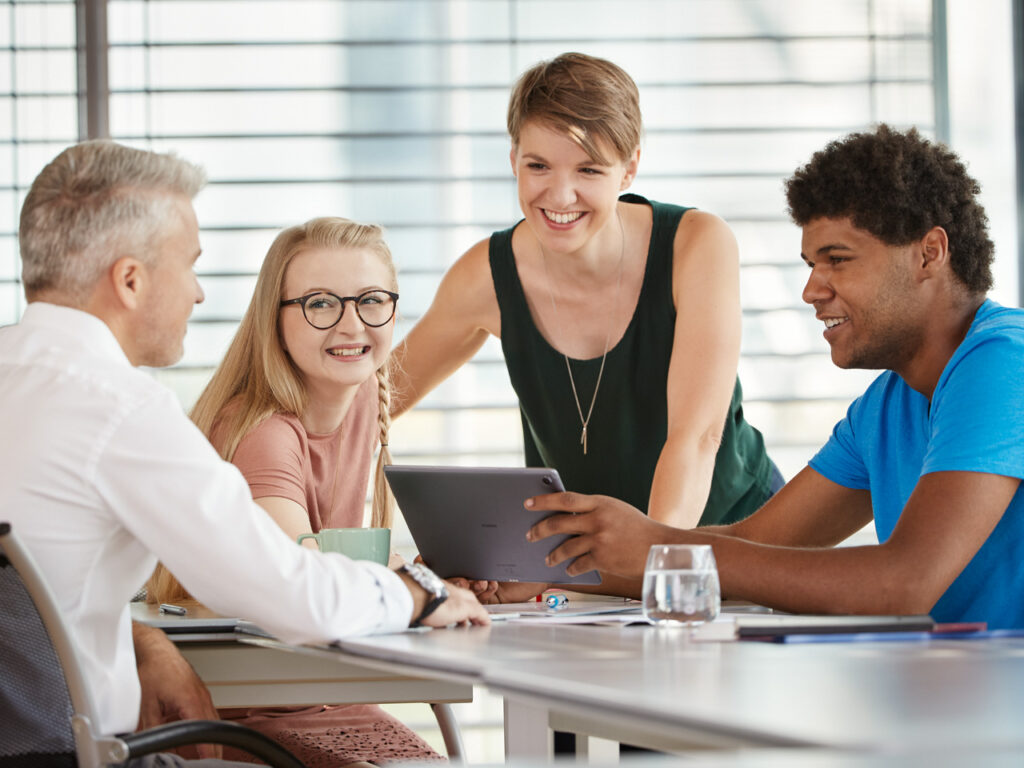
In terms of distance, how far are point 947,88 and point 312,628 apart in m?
A: 3.29

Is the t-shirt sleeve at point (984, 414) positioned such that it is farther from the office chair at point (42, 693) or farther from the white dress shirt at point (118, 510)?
the office chair at point (42, 693)

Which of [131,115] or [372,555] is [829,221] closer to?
[372,555]

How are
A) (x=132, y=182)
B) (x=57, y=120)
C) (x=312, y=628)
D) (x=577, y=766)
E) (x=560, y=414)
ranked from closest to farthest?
(x=577, y=766) < (x=312, y=628) < (x=132, y=182) < (x=560, y=414) < (x=57, y=120)

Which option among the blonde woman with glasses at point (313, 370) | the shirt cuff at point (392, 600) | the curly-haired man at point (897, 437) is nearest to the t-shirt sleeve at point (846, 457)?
the curly-haired man at point (897, 437)

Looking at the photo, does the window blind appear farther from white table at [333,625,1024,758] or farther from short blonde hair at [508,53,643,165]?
white table at [333,625,1024,758]

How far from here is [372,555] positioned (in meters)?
1.64

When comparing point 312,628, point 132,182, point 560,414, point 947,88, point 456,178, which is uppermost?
point 947,88

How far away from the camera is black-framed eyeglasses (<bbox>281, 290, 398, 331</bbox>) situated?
211cm

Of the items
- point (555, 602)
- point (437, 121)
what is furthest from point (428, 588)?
point (437, 121)

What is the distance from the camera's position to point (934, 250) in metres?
1.76

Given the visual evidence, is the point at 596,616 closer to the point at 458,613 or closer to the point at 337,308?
the point at 458,613

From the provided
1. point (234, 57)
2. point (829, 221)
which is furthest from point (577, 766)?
point (234, 57)

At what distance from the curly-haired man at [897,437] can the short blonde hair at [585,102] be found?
45 centimetres

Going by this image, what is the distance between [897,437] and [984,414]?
1.07ft
